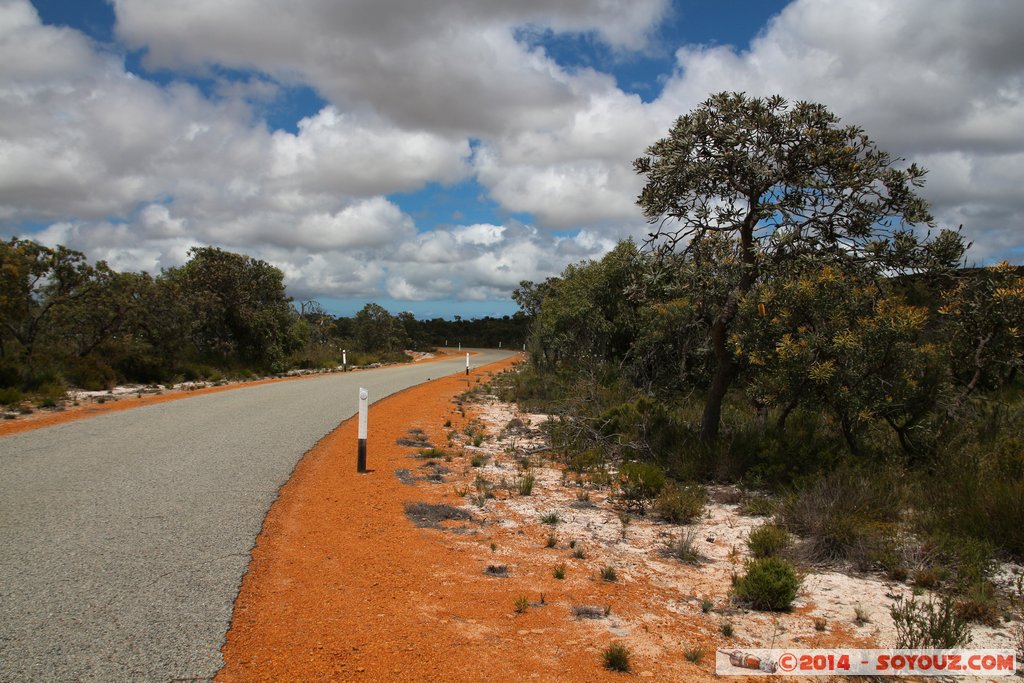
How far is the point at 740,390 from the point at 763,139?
24.6 feet

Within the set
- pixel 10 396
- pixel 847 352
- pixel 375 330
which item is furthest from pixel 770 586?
pixel 375 330

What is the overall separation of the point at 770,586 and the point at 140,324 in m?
23.4

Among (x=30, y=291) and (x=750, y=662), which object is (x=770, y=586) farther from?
(x=30, y=291)

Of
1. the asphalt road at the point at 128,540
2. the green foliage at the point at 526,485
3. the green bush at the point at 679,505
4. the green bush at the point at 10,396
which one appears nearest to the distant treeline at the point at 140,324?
the green bush at the point at 10,396

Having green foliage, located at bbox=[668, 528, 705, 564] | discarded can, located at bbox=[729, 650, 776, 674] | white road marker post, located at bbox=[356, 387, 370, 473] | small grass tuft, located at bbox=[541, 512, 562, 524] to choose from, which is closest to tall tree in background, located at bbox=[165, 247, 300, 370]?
white road marker post, located at bbox=[356, 387, 370, 473]

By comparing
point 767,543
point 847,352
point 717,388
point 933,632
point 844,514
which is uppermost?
point 847,352

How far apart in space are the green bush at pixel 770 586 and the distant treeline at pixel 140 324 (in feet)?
55.9

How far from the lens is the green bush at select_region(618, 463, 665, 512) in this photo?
8.37 meters

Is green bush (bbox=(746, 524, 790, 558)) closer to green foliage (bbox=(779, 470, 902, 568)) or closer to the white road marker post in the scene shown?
green foliage (bbox=(779, 470, 902, 568))

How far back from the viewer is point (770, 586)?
5035mm

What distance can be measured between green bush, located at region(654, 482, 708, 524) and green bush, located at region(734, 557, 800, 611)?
2.33m

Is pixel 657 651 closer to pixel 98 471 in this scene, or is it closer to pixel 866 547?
pixel 866 547

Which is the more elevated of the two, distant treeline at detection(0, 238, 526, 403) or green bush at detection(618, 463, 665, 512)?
distant treeline at detection(0, 238, 526, 403)

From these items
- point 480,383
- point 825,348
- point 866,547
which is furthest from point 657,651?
point 480,383
